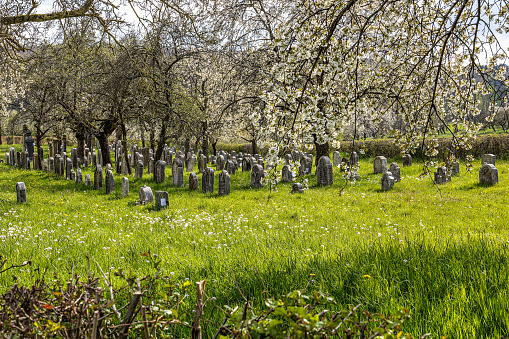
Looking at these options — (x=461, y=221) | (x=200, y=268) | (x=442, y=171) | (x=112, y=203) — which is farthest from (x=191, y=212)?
(x=442, y=171)

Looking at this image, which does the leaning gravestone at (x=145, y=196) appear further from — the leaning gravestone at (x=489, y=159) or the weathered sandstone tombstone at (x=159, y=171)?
the leaning gravestone at (x=489, y=159)

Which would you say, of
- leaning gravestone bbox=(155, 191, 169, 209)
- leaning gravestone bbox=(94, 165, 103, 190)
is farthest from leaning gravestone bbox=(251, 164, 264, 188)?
leaning gravestone bbox=(94, 165, 103, 190)

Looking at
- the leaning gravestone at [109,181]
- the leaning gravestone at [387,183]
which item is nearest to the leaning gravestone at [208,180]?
the leaning gravestone at [109,181]

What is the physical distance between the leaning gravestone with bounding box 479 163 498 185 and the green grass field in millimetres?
278

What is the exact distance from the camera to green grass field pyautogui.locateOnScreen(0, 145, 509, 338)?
263cm

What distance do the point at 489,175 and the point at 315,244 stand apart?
9268mm

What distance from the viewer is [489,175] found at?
10750 mm

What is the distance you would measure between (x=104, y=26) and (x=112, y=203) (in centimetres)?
476

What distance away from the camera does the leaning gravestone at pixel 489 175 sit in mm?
10656

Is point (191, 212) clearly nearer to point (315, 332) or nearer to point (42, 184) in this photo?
point (315, 332)

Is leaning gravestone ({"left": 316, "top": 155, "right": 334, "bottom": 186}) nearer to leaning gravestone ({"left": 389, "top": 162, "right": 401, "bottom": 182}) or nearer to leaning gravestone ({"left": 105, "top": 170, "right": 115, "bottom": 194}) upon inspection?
leaning gravestone ({"left": 389, "top": 162, "right": 401, "bottom": 182})

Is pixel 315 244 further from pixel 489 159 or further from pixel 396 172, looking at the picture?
pixel 489 159

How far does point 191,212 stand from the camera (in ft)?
26.8

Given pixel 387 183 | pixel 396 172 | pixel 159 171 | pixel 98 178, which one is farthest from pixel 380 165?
pixel 98 178
